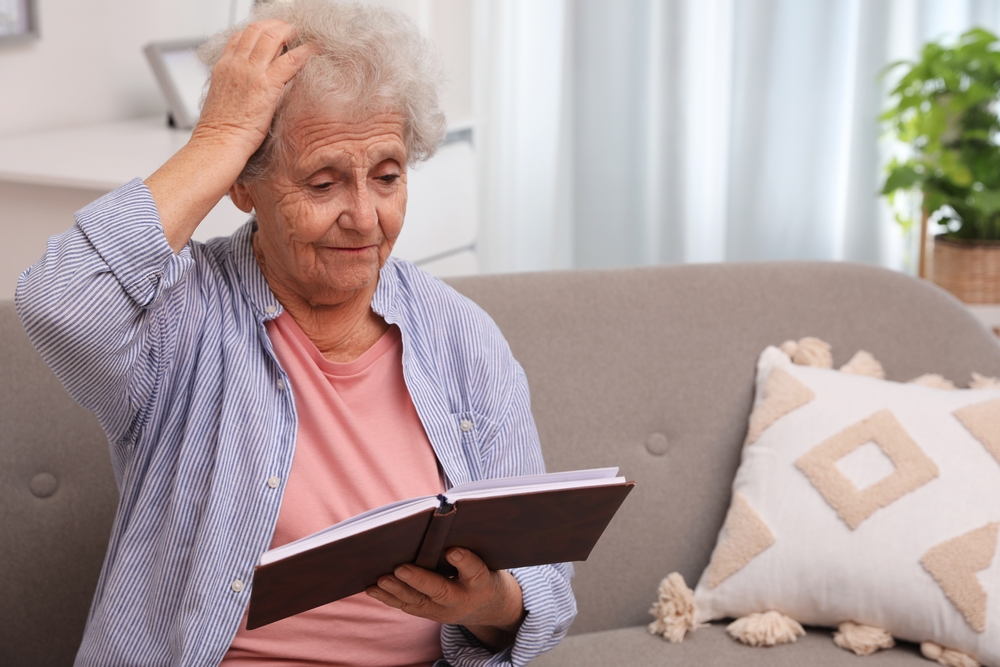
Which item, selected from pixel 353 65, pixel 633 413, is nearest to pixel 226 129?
pixel 353 65

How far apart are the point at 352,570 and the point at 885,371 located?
3.56ft

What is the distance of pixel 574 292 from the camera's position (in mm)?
1620

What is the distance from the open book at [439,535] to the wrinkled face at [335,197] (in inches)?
13.8

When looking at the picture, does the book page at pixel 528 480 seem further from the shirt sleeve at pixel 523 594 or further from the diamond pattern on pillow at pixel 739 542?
the diamond pattern on pillow at pixel 739 542

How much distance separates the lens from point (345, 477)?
1.15 m

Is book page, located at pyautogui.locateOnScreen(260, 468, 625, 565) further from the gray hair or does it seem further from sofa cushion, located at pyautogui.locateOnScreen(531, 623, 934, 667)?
sofa cushion, located at pyautogui.locateOnScreen(531, 623, 934, 667)

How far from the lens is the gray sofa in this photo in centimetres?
139

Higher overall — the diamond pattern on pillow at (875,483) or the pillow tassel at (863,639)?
the diamond pattern on pillow at (875,483)

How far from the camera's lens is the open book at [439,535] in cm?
85

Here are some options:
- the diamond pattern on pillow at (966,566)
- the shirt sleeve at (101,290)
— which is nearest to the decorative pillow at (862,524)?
the diamond pattern on pillow at (966,566)

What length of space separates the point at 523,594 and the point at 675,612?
420 millimetres

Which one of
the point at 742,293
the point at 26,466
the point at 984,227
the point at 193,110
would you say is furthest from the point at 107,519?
the point at 984,227

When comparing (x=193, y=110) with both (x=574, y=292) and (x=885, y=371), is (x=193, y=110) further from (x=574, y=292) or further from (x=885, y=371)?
(x=885, y=371)

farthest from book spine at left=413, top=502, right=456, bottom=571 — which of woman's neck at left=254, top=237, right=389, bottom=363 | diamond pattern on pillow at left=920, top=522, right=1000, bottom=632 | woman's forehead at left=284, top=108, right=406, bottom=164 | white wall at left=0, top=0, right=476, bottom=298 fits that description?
white wall at left=0, top=0, right=476, bottom=298
